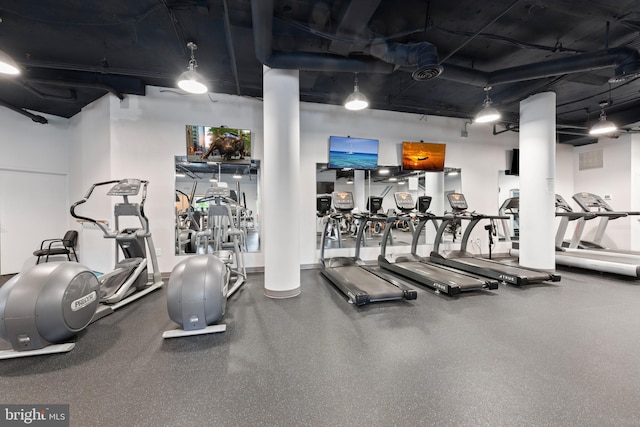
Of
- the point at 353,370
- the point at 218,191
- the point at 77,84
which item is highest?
the point at 77,84

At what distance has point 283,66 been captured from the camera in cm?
349

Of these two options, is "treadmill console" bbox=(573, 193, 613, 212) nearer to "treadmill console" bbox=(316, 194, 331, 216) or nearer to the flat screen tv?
the flat screen tv

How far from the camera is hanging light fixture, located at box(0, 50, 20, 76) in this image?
276cm

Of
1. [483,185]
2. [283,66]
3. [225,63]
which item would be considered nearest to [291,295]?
[283,66]

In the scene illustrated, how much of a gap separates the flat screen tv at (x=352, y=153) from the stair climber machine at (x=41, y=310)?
4.40 m

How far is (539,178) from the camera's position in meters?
4.91

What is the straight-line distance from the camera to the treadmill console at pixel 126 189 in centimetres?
347

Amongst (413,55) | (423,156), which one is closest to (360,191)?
(423,156)

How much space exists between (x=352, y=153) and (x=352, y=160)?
0.51 ft

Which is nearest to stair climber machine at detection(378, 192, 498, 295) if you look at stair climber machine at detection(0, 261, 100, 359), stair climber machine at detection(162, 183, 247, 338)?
stair climber machine at detection(162, 183, 247, 338)

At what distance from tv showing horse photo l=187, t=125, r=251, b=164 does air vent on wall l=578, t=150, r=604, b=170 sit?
9.61 m

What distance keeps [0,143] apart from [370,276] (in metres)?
7.91

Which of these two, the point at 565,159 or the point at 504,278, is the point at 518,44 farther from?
the point at 565,159

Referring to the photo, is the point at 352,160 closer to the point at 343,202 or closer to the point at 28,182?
the point at 343,202
